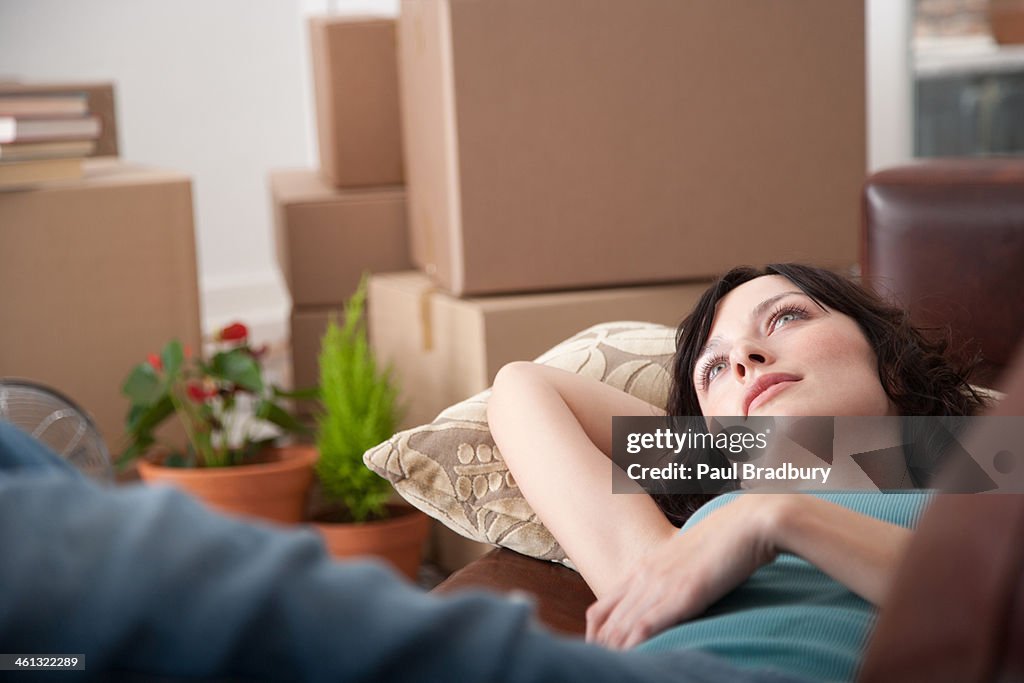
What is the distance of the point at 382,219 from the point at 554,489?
1.41 metres

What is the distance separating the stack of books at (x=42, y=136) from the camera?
6.78ft

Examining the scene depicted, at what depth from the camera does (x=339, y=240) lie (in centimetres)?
234

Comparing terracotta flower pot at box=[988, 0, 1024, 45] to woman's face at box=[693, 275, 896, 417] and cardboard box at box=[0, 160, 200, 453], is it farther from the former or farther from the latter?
woman's face at box=[693, 275, 896, 417]

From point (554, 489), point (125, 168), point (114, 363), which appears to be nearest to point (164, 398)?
point (114, 363)

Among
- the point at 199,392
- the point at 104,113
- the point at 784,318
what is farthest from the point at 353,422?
the point at 104,113

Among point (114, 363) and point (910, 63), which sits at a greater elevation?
point (910, 63)

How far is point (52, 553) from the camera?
0.42 metres

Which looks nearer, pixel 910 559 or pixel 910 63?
pixel 910 559

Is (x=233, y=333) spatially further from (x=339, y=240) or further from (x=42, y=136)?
(x=42, y=136)

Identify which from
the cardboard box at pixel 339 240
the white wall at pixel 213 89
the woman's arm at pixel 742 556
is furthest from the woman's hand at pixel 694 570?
the white wall at pixel 213 89

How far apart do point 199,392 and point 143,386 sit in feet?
0.32

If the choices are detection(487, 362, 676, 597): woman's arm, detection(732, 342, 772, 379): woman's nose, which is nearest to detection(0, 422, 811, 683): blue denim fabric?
detection(487, 362, 676, 597): woman's arm

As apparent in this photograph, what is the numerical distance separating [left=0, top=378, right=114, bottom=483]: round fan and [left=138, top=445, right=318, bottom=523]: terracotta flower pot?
0.66 ft

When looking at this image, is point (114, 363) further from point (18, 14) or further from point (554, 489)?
point (18, 14)
